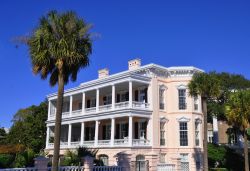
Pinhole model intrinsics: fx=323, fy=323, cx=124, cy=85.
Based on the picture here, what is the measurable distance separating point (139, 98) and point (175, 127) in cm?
502

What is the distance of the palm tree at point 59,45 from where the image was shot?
17391 mm

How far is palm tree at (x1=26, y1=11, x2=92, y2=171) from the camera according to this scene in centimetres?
1739

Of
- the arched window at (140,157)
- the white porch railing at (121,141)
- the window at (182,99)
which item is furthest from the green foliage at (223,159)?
the white porch railing at (121,141)

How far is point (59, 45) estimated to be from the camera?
1736 centimetres

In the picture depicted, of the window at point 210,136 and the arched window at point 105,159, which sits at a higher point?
the window at point 210,136

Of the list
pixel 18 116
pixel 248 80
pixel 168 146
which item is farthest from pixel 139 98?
pixel 18 116

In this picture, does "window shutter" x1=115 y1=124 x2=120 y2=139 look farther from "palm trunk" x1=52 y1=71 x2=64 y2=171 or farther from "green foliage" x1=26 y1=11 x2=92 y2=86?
"palm trunk" x1=52 y1=71 x2=64 y2=171

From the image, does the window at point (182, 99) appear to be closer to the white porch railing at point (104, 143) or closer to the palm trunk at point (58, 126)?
the white porch railing at point (104, 143)

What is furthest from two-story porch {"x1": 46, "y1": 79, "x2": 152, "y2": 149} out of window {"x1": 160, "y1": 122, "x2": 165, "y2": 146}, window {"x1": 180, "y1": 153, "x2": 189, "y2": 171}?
window {"x1": 180, "y1": 153, "x2": 189, "y2": 171}

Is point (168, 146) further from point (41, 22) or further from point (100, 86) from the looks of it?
point (41, 22)

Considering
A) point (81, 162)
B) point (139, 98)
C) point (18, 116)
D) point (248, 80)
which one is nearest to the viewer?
point (81, 162)

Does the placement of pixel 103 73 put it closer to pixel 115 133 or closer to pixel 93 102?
pixel 93 102

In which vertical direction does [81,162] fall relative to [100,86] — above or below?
below

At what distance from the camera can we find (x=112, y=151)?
109 feet
